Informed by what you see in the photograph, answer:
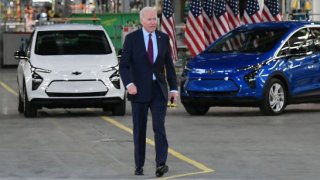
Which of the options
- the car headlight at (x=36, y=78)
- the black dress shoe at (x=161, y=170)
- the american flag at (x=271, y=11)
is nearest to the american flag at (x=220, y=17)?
the american flag at (x=271, y=11)

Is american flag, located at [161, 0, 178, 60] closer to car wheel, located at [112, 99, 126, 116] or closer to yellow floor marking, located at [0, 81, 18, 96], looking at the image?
yellow floor marking, located at [0, 81, 18, 96]

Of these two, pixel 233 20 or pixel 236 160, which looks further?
pixel 233 20

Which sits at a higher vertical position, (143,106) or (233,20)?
(143,106)

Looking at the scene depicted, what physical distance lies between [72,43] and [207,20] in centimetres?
916

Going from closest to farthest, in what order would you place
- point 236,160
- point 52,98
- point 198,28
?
1. point 236,160
2. point 52,98
3. point 198,28

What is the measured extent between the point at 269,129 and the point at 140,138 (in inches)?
217

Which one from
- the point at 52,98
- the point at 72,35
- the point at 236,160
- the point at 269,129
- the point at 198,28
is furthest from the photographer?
the point at 198,28

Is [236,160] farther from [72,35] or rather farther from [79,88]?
[72,35]

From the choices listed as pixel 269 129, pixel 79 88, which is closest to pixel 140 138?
pixel 269 129

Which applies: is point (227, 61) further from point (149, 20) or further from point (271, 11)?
point (271, 11)

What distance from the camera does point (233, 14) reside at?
2820 cm

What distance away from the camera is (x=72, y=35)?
19.6 metres

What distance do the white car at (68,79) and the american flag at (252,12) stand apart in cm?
871

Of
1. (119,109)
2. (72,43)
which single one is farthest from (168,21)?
(119,109)
